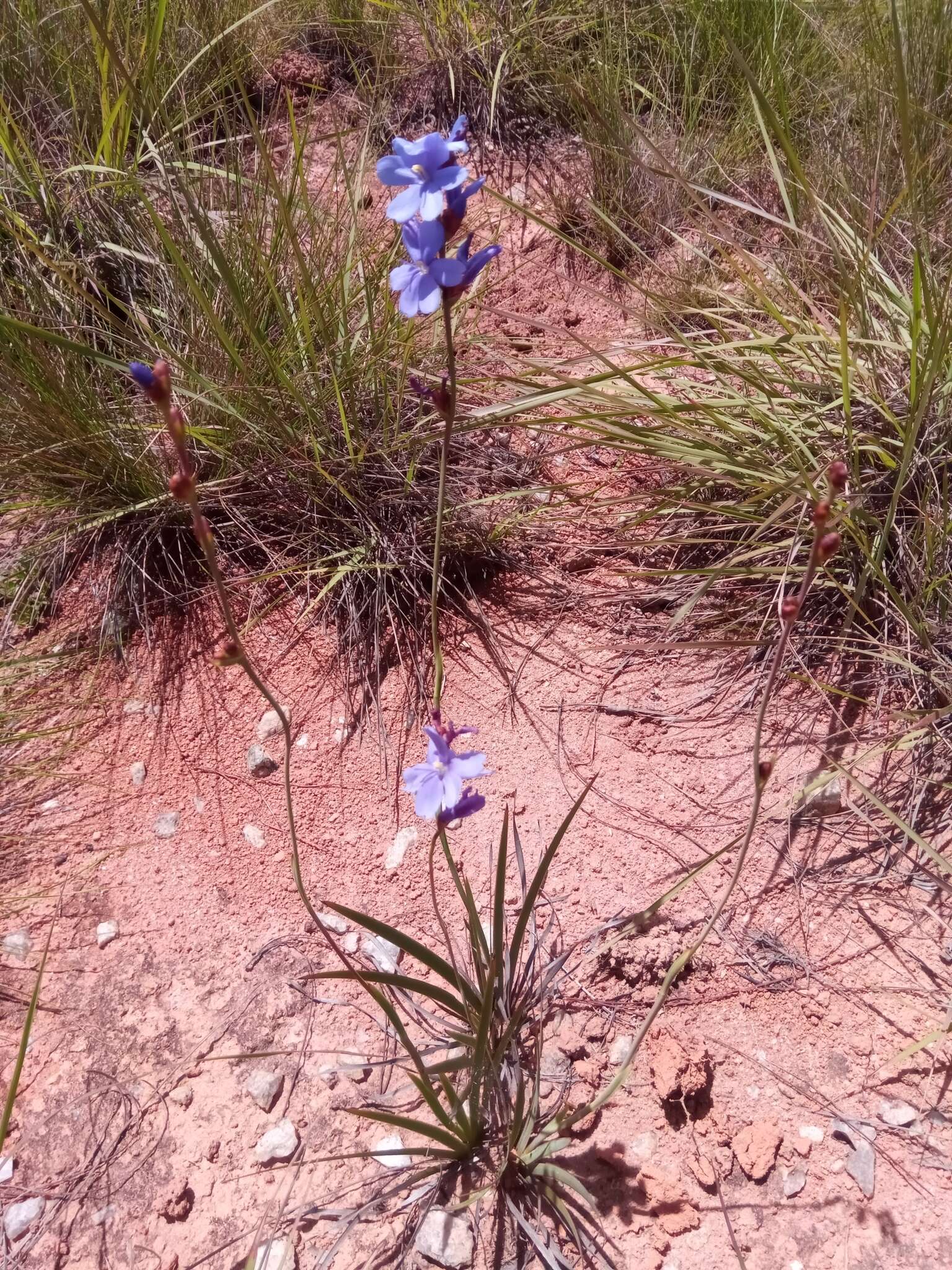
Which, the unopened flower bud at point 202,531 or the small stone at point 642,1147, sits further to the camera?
the small stone at point 642,1147

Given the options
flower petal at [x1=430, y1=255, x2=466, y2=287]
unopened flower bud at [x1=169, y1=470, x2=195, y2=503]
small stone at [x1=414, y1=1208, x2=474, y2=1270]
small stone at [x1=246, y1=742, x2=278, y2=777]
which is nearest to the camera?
unopened flower bud at [x1=169, y1=470, x2=195, y2=503]

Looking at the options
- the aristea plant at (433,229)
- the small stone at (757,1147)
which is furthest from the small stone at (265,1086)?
the aristea plant at (433,229)

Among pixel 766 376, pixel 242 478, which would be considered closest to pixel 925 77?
pixel 766 376

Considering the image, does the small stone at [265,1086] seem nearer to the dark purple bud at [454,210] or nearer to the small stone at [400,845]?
the small stone at [400,845]

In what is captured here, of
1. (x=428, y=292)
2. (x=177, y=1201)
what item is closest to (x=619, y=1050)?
(x=177, y=1201)

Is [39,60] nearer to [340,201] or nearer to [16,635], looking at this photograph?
[340,201]

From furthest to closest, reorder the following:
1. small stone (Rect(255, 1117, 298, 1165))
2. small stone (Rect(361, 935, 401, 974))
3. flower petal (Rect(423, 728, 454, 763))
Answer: small stone (Rect(361, 935, 401, 974)) → small stone (Rect(255, 1117, 298, 1165)) → flower petal (Rect(423, 728, 454, 763))

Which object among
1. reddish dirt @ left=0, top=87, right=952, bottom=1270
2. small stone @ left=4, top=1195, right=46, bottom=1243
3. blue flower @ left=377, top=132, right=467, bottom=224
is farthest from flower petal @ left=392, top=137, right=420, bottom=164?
small stone @ left=4, top=1195, right=46, bottom=1243

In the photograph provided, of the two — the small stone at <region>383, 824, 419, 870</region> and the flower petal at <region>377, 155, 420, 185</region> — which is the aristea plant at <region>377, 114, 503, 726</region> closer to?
the flower petal at <region>377, 155, 420, 185</region>
